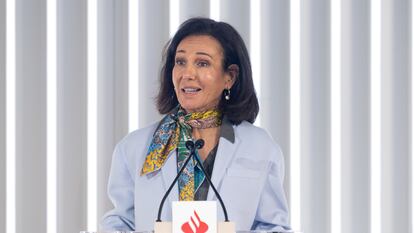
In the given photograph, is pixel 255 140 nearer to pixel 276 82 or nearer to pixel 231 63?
pixel 231 63

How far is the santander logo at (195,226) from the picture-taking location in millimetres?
1414

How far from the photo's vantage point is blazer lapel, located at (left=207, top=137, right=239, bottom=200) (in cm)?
205

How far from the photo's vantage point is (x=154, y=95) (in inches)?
101

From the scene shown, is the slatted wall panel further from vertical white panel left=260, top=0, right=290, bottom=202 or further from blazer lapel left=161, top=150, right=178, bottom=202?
blazer lapel left=161, top=150, right=178, bottom=202

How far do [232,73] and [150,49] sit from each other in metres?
0.50

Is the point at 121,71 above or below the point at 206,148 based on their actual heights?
above
